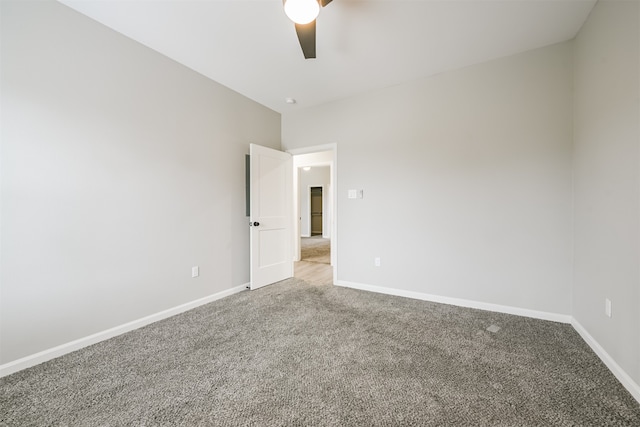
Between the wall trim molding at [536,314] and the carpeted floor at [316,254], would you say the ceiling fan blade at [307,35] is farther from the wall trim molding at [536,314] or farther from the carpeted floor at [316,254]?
the carpeted floor at [316,254]

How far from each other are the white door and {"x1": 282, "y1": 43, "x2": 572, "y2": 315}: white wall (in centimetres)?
89

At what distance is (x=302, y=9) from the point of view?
1.50 meters

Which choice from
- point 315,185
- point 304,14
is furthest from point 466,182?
point 315,185

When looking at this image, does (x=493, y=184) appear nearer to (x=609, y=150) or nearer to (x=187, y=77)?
(x=609, y=150)

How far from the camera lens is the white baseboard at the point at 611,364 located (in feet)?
4.66

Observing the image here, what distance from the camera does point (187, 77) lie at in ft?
9.00

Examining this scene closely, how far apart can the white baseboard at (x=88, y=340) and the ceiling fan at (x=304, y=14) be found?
9.16 ft

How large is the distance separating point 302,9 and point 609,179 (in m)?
2.36

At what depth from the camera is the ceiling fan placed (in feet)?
4.86

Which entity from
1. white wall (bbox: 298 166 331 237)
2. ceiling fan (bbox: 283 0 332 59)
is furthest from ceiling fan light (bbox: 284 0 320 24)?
white wall (bbox: 298 166 331 237)

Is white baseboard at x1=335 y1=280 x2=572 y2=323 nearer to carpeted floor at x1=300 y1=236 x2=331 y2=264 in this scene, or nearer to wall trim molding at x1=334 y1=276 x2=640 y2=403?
wall trim molding at x1=334 y1=276 x2=640 y2=403

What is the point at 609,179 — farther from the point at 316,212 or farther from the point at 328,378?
the point at 316,212

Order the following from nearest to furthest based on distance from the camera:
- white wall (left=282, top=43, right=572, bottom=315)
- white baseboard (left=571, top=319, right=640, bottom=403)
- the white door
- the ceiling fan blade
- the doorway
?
white baseboard (left=571, top=319, right=640, bottom=403)
the ceiling fan blade
white wall (left=282, top=43, right=572, bottom=315)
the white door
the doorway

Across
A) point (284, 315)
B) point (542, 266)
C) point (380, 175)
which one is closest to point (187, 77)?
point (380, 175)
